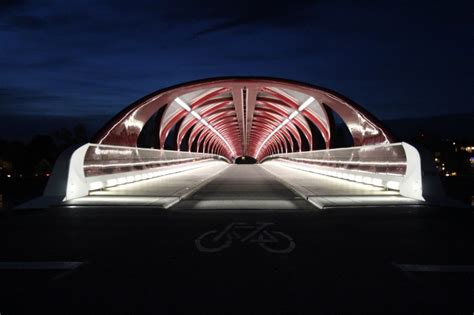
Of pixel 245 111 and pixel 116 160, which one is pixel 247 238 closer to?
pixel 116 160

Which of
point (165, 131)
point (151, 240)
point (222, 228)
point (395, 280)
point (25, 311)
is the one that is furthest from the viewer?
point (165, 131)

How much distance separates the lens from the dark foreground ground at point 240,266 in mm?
4652

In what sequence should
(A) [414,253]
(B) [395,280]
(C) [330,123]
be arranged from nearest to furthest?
(B) [395,280]
(A) [414,253]
(C) [330,123]

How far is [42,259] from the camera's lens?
657 cm

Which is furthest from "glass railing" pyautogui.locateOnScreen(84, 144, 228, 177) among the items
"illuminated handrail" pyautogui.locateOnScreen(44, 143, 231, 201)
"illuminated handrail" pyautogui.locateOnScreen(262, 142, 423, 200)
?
"illuminated handrail" pyautogui.locateOnScreen(262, 142, 423, 200)

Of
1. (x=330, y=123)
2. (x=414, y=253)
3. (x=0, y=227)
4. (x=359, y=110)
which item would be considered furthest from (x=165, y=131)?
(x=414, y=253)

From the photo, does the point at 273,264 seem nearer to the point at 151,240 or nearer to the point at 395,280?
the point at 395,280

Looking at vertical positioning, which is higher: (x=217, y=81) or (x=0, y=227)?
(x=217, y=81)

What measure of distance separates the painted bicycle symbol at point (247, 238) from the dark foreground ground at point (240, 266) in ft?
0.09

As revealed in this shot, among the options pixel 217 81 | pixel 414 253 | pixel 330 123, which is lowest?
pixel 414 253

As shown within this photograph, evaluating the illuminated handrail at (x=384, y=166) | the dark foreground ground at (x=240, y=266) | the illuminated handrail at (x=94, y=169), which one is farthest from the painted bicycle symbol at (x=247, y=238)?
the illuminated handrail at (x=94, y=169)

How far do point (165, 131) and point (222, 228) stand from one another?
44643mm

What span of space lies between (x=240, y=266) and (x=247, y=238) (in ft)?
6.28

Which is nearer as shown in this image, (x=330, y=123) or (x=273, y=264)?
(x=273, y=264)
